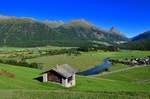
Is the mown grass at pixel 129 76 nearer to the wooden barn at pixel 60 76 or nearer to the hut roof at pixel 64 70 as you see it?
the hut roof at pixel 64 70

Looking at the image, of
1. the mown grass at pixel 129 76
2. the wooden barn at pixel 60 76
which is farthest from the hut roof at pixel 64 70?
the mown grass at pixel 129 76

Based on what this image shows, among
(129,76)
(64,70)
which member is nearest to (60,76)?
(64,70)

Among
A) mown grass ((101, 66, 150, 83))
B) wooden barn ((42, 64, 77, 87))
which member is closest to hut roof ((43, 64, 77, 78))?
wooden barn ((42, 64, 77, 87))

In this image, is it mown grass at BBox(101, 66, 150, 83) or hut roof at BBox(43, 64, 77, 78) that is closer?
hut roof at BBox(43, 64, 77, 78)

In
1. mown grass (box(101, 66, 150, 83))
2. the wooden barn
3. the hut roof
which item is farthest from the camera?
mown grass (box(101, 66, 150, 83))

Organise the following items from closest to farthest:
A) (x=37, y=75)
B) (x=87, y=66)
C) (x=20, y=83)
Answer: (x=20, y=83), (x=37, y=75), (x=87, y=66)

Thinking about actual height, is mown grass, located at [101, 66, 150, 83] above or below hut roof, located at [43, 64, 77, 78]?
below

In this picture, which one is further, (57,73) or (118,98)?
(57,73)

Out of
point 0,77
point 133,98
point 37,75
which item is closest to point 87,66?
point 37,75

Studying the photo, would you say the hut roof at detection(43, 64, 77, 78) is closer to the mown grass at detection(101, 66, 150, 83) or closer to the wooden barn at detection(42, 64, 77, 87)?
the wooden barn at detection(42, 64, 77, 87)

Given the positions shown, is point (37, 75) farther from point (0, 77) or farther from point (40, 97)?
point (40, 97)

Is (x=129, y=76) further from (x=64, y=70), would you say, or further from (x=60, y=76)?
(x=60, y=76)

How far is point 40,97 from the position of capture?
44.9m

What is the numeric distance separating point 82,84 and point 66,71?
5.72m
